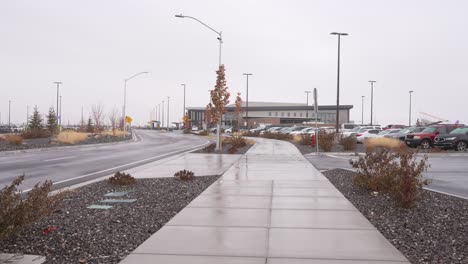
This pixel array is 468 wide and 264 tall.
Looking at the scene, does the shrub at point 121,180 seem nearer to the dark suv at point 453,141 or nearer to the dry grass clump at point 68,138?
the dark suv at point 453,141

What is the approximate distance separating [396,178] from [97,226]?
5.90 metres

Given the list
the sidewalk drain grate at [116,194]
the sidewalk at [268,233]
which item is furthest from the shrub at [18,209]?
the sidewalk drain grate at [116,194]

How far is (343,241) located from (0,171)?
47.6 feet

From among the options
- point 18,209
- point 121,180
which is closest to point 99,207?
point 18,209

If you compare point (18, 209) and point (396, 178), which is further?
point (396, 178)

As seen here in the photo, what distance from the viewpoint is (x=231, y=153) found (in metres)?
27.5

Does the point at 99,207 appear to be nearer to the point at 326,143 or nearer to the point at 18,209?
the point at 18,209

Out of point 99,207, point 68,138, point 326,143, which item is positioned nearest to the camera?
point 99,207

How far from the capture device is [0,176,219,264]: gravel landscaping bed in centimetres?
595

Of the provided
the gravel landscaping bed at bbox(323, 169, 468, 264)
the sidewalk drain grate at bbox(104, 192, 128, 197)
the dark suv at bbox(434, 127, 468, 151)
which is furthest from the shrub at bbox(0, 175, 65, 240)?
the dark suv at bbox(434, 127, 468, 151)

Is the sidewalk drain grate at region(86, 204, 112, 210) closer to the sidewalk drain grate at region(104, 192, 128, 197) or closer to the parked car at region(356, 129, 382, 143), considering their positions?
the sidewalk drain grate at region(104, 192, 128, 197)

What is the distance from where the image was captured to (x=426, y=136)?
31.6 meters

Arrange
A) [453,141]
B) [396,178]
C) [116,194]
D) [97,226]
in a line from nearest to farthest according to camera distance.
A: [97,226], [396,178], [116,194], [453,141]

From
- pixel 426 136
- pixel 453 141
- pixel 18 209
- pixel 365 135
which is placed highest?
pixel 426 136
